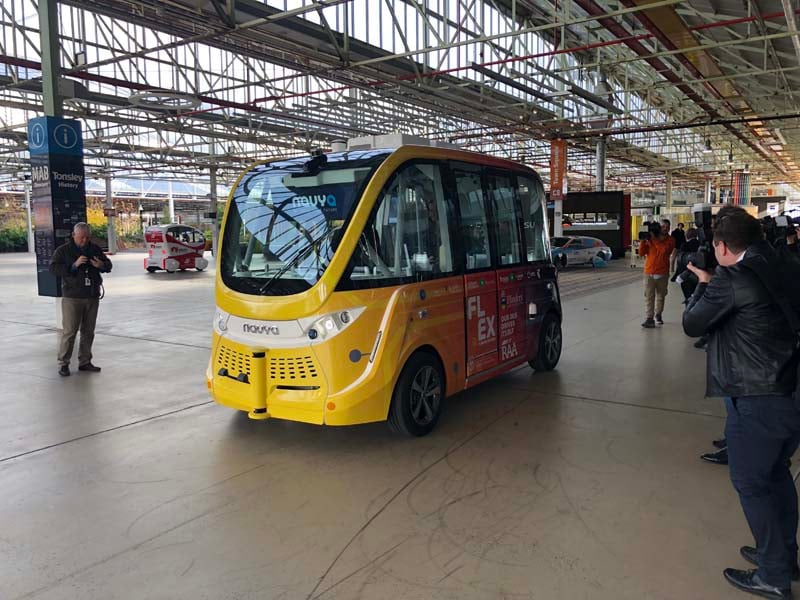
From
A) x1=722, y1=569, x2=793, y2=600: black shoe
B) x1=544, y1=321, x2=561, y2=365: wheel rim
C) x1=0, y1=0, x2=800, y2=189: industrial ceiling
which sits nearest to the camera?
x1=722, y1=569, x2=793, y2=600: black shoe

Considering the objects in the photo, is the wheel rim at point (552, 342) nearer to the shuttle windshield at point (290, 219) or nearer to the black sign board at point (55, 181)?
the shuttle windshield at point (290, 219)

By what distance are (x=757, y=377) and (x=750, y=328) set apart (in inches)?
8.4

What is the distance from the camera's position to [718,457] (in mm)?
4477

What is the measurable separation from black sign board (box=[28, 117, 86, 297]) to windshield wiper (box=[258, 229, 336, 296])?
21.9 feet

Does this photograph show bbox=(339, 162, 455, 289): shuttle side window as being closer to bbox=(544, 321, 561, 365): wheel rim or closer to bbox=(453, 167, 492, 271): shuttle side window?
bbox=(453, 167, 492, 271): shuttle side window

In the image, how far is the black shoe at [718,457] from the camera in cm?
445

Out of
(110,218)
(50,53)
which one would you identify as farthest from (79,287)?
(110,218)

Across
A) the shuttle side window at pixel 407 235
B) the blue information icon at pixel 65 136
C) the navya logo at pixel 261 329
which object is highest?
the blue information icon at pixel 65 136

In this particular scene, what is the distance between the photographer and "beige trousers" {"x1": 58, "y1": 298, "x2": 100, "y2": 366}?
23.7 ft

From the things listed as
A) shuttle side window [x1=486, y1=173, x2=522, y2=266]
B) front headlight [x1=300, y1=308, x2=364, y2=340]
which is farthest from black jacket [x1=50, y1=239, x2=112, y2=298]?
shuttle side window [x1=486, y1=173, x2=522, y2=266]

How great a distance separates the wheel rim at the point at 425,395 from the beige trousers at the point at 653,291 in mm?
6686

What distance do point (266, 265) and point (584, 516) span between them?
2954 millimetres

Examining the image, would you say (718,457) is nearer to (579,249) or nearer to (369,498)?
(369,498)

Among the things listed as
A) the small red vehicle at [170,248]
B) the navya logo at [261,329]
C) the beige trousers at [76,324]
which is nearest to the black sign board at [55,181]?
the beige trousers at [76,324]
